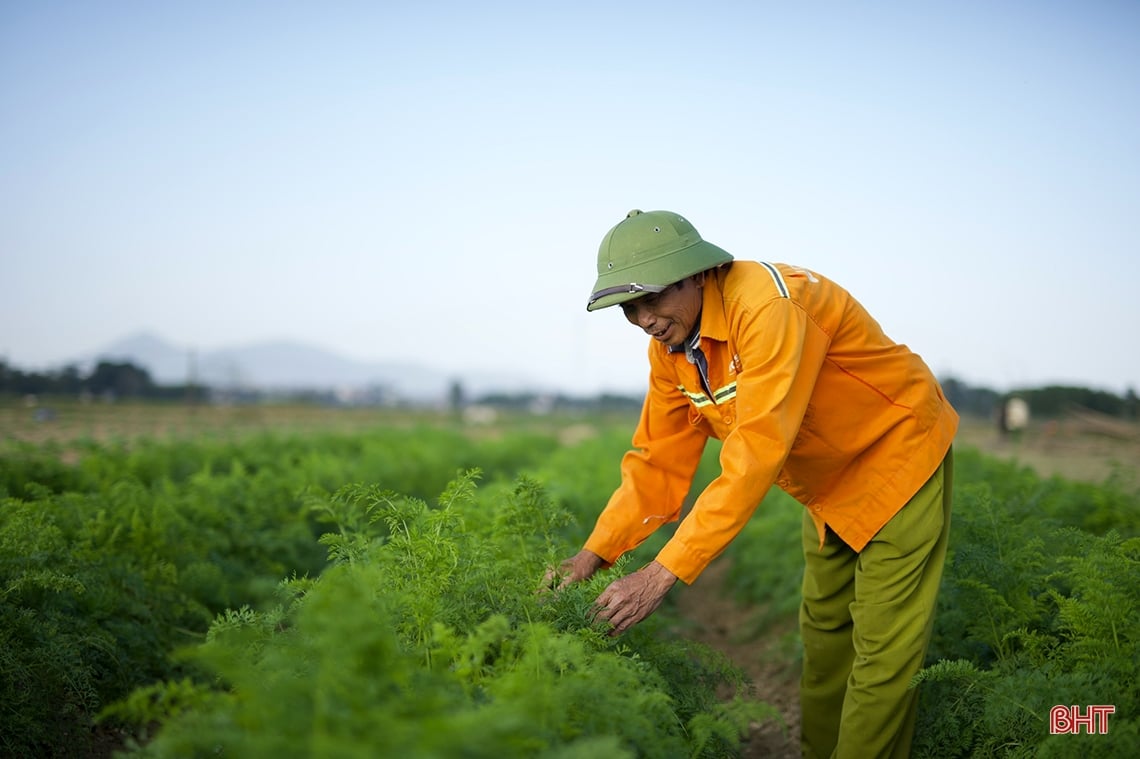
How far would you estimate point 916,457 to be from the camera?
3494mm

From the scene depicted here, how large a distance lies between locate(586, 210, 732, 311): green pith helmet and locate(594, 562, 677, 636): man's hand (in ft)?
3.45

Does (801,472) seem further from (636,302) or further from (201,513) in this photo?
(201,513)

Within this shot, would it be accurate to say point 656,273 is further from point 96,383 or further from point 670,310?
point 96,383

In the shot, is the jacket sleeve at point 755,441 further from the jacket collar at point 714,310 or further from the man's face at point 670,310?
the man's face at point 670,310

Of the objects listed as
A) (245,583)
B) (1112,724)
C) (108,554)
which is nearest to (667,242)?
(1112,724)

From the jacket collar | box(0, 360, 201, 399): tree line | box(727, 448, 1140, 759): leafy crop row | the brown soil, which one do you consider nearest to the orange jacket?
the jacket collar

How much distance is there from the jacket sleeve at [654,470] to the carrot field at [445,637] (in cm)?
24

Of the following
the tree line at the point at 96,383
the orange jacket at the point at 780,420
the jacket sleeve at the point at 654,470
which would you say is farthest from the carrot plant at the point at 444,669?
the tree line at the point at 96,383

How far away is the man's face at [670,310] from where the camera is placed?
131 inches

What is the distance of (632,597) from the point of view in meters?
3.05

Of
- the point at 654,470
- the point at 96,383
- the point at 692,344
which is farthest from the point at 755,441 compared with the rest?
the point at 96,383

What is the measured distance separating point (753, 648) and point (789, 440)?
482 cm

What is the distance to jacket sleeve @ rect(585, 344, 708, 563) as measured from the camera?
376 centimetres

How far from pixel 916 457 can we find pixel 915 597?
597mm
